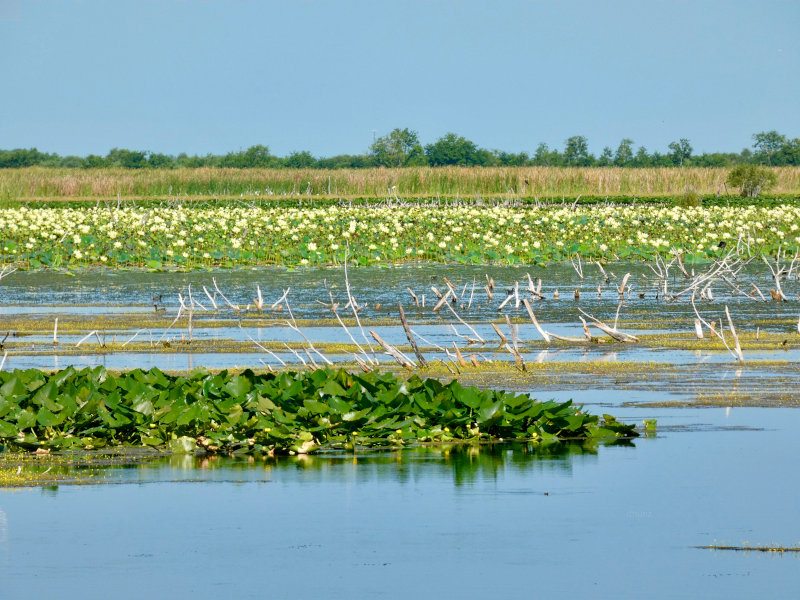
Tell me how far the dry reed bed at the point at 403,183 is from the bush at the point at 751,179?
3.04ft

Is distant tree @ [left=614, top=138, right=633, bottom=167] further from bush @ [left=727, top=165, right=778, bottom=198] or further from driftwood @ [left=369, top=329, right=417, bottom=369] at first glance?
driftwood @ [left=369, top=329, right=417, bottom=369]

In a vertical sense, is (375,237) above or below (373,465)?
above

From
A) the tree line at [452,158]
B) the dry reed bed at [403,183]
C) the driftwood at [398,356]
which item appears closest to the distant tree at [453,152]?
the tree line at [452,158]

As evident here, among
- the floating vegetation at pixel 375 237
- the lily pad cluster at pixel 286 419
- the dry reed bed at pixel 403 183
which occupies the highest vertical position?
the dry reed bed at pixel 403 183

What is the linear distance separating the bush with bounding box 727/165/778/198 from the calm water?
1902 inches

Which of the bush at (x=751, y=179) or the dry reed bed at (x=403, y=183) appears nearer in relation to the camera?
the bush at (x=751, y=179)

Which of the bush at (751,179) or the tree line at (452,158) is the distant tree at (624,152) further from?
the bush at (751,179)

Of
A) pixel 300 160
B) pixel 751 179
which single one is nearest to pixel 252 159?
pixel 300 160

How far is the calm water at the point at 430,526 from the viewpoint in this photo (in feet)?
19.5

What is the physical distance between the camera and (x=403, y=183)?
196 feet

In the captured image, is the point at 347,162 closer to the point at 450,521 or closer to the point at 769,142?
the point at 769,142

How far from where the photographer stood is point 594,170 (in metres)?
60.8

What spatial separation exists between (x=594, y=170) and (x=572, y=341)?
153 ft

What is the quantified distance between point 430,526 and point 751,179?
168 feet
